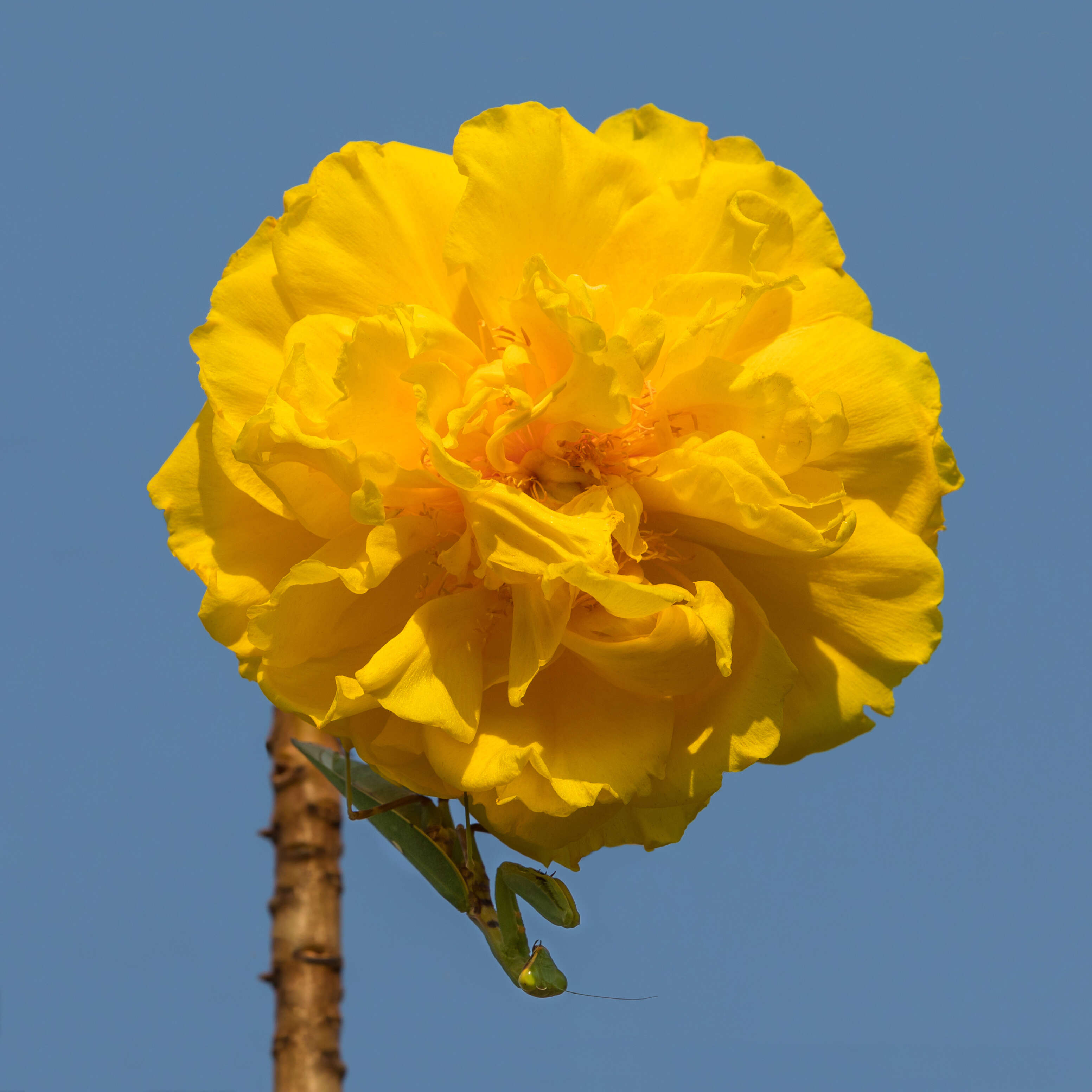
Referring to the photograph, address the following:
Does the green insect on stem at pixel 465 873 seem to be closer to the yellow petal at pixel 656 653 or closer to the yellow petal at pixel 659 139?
the yellow petal at pixel 656 653

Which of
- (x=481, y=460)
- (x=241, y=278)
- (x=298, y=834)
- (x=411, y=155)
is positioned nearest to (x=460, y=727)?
(x=481, y=460)

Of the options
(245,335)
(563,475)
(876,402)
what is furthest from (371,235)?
(876,402)

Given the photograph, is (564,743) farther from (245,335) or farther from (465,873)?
(245,335)

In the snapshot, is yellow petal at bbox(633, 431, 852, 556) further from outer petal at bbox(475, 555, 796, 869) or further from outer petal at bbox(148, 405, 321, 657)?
outer petal at bbox(148, 405, 321, 657)

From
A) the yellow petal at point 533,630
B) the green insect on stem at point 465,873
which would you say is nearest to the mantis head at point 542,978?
the green insect on stem at point 465,873

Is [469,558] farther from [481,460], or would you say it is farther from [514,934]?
[514,934]

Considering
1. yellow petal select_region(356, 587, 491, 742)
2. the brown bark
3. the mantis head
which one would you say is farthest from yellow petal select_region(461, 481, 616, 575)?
the brown bark
